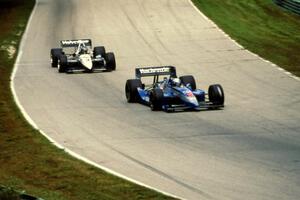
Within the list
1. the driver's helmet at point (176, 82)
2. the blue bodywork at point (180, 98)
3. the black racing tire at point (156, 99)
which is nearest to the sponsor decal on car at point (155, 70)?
the blue bodywork at point (180, 98)

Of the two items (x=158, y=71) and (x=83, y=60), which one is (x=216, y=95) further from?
(x=83, y=60)

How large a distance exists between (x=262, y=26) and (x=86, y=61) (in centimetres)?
1643

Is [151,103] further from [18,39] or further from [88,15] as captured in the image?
[88,15]

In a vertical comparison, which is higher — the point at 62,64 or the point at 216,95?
the point at 216,95

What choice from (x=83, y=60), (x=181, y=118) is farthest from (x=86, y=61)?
(x=181, y=118)

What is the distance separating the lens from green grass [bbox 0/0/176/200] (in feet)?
52.5

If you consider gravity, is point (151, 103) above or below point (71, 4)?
above

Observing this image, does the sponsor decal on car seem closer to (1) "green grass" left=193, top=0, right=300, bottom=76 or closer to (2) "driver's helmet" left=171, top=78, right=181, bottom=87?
(2) "driver's helmet" left=171, top=78, right=181, bottom=87

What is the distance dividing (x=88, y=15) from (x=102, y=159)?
33.5 m

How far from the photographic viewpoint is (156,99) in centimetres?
2495

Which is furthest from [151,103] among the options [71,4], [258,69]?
[71,4]

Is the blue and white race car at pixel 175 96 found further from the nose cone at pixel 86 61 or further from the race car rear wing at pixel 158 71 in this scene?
the nose cone at pixel 86 61

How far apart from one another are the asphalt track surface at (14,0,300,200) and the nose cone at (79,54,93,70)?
0.53 m

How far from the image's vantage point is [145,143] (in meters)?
20.8
